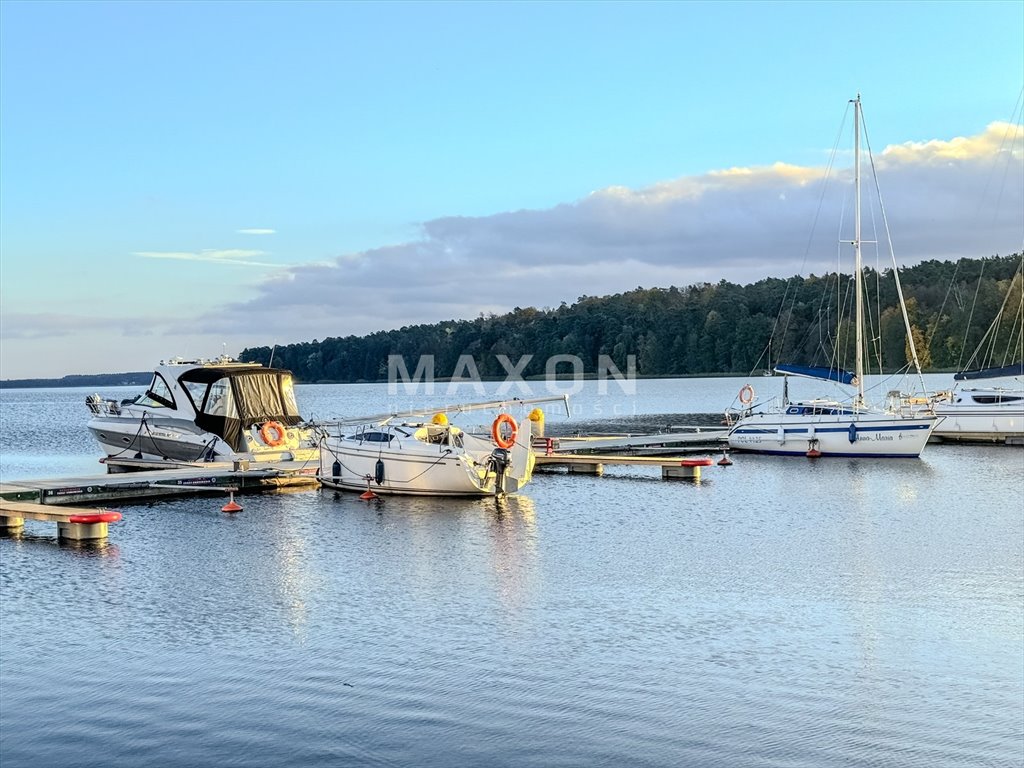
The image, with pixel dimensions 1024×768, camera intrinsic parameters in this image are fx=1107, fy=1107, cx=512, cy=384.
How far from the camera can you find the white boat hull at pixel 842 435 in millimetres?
40375

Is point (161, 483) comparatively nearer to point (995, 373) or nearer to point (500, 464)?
point (500, 464)

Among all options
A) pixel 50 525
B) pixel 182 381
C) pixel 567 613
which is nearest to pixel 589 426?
pixel 182 381

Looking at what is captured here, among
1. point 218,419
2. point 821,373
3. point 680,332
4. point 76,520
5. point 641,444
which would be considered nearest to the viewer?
point 76,520

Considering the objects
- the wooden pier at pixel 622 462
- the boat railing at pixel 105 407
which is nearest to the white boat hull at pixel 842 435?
the wooden pier at pixel 622 462

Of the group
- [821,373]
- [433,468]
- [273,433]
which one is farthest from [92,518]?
[821,373]

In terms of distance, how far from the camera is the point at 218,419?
35188 millimetres

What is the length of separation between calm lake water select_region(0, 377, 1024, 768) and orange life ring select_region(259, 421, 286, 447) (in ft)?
24.2

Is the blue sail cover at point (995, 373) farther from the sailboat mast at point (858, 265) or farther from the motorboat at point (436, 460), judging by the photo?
the motorboat at point (436, 460)

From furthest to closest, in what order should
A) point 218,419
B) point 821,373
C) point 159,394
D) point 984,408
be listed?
point 984,408
point 821,373
point 159,394
point 218,419

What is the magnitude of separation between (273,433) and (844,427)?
20.7 m

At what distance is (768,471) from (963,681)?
998 inches

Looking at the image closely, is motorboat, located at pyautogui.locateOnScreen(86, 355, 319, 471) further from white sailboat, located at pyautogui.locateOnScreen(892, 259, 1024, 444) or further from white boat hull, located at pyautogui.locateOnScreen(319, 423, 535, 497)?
white sailboat, located at pyautogui.locateOnScreen(892, 259, 1024, 444)

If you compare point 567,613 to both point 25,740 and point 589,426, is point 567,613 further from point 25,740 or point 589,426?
point 589,426

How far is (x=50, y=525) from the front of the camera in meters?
25.5
